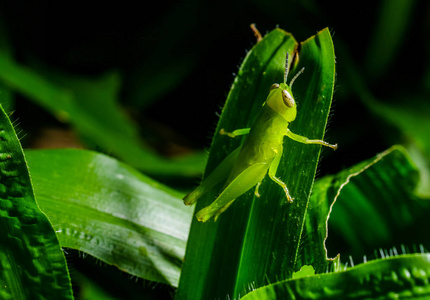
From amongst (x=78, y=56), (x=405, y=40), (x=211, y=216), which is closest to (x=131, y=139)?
(x=78, y=56)

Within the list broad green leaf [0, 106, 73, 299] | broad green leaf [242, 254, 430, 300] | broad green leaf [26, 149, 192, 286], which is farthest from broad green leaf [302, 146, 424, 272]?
broad green leaf [0, 106, 73, 299]

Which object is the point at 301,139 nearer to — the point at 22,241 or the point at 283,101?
the point at 283,101

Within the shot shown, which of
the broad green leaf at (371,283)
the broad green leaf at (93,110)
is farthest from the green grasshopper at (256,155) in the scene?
the broad green leaf at (93,110)

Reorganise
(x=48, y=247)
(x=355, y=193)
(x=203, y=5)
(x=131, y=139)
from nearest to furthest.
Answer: (x=48, y=247) < (x=355, y=193) < (x=131, y=139) < (x=203, y=5)

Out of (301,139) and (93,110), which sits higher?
(93,110)

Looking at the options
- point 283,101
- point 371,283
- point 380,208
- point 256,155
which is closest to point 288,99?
point 283,101

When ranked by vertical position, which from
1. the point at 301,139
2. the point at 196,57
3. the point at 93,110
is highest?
the point at 196,57

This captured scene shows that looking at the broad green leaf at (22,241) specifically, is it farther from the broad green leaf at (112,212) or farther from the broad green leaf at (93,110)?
the broad green leaf at (93,110)

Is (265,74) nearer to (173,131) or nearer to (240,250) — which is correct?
(240,250)
